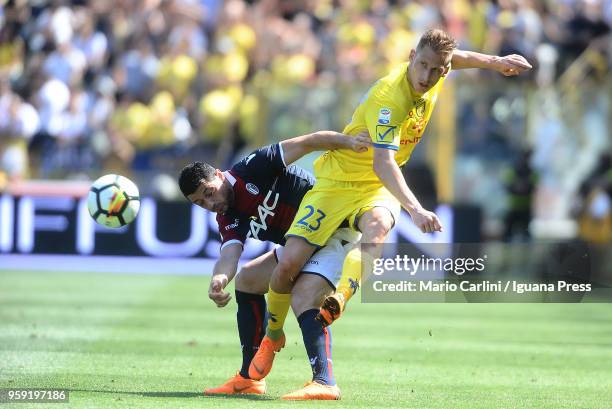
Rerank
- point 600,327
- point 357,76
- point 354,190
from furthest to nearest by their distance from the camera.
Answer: point 357,76
point 600,327
point 354,190

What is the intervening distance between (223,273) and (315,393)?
98 centimetres

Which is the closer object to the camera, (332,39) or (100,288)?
(100,288)

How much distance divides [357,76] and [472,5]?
292 centimetres

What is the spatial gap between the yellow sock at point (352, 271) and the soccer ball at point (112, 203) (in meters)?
1.74

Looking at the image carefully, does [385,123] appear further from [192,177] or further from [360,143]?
[192,177]

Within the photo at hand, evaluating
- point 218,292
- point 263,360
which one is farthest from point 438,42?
point 263,360

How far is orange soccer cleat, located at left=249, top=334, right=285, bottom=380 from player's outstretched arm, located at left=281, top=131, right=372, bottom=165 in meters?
1.28

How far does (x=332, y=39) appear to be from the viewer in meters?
20.0

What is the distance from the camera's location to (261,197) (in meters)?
7.92

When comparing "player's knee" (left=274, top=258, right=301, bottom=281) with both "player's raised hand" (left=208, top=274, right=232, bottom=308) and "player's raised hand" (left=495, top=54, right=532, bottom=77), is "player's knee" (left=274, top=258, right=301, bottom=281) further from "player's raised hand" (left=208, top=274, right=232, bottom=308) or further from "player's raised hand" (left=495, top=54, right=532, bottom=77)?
"player's raised hand" (left=495, top=54, right=532, bottom=77)

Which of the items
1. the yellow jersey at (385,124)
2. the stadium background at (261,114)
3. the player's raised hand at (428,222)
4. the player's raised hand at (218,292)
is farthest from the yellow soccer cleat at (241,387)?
the stadium background at (261,114)

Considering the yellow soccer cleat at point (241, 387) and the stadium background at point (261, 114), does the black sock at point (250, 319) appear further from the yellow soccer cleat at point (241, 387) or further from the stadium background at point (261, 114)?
the stadium background at point (261, 114)

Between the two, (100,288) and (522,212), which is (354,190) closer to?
(100,288)

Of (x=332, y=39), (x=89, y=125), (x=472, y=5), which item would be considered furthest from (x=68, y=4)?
(x=472, y=5)
